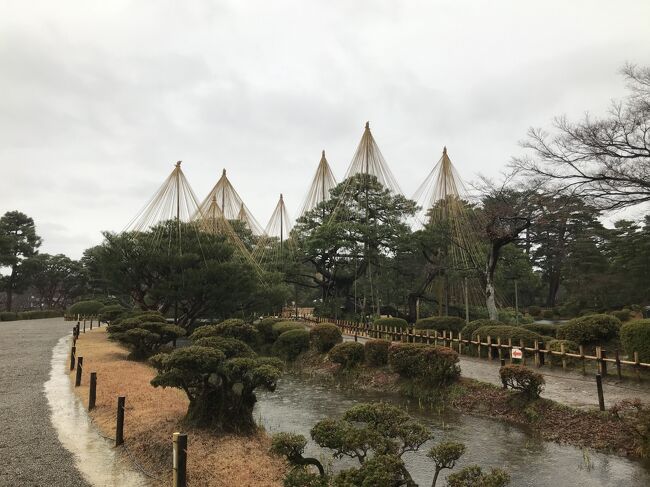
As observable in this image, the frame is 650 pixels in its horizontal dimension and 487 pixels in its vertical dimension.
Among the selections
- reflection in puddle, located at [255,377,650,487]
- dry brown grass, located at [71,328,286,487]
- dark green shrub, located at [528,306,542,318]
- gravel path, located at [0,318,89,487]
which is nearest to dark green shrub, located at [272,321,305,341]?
reflection in puddle, located at [255,377,650,487]

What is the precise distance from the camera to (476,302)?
30.4 m

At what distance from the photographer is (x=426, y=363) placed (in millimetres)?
14320

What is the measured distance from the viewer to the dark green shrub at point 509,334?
15953 millimetres

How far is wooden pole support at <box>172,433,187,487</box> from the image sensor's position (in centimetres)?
595

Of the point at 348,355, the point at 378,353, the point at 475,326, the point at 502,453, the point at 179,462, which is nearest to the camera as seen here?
the point at 179,462

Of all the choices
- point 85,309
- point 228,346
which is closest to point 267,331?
point 228,346

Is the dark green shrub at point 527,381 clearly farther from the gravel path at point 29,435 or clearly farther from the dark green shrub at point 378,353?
the gravel path at point 29,435

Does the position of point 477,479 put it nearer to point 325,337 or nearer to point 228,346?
point 228,346

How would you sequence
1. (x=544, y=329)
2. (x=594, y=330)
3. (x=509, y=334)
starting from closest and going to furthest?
1. (x=594, y=330)
2. (x=509, y=334)
3. (x=544, y=329)

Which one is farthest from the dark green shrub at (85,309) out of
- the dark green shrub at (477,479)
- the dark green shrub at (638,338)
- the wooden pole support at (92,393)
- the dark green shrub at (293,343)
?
the dark green shrub at (477,479)

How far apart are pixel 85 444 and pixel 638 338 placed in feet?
45.9

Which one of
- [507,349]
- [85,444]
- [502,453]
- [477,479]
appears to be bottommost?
[502,453]

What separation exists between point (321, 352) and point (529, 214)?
11.7 meters

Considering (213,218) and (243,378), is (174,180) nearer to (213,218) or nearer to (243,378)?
(213,218)
